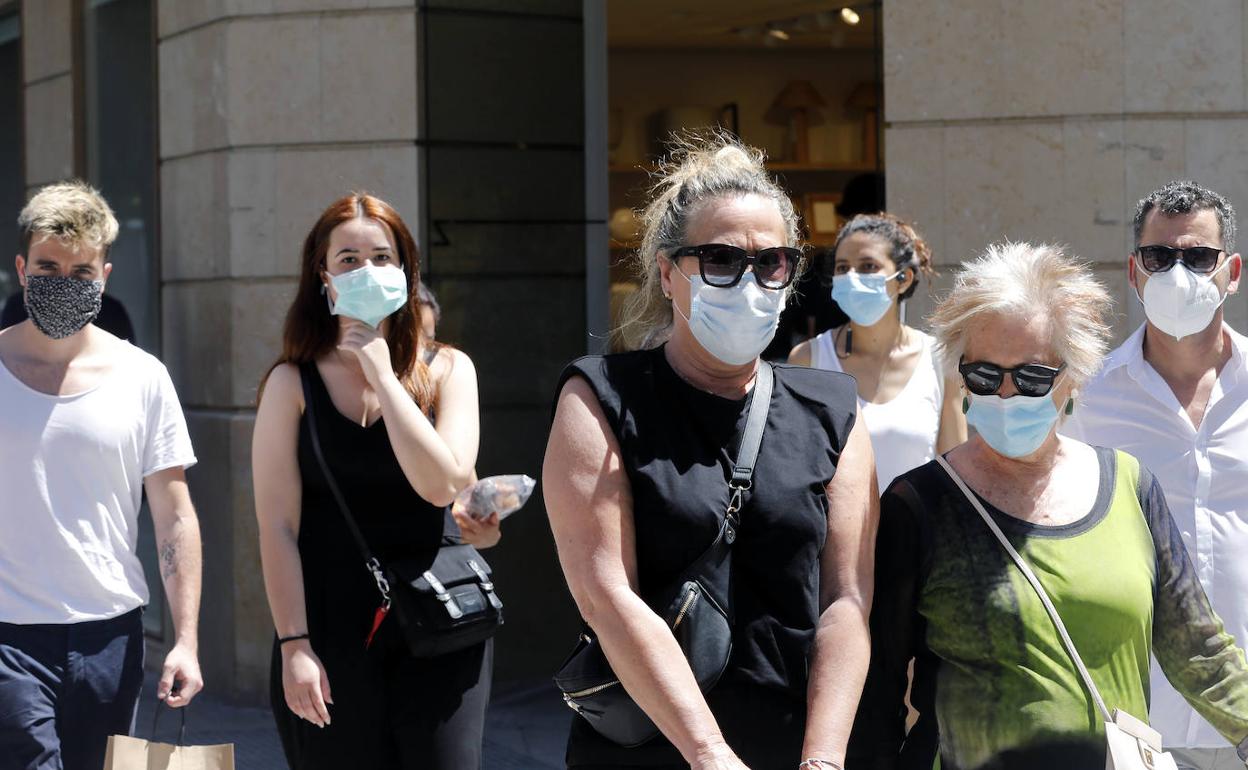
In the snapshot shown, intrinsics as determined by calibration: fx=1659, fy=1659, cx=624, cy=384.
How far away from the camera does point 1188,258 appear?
4070 mm

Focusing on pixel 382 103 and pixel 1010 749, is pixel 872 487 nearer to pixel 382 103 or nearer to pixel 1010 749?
pixel 1010 749

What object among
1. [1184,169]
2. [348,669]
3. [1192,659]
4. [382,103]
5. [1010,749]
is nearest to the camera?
[1010,749]

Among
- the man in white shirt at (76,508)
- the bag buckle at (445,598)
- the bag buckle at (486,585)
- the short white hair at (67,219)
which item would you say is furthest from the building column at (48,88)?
the bag buckle at (445,598)

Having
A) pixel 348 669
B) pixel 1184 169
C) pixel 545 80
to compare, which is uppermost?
pixel 545 80

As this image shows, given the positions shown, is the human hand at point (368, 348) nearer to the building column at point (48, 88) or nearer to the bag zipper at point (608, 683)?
the bag zipper at point (608, 683)

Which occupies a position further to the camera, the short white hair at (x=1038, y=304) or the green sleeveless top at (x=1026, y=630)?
the short white hair at (x=1038, y=304)

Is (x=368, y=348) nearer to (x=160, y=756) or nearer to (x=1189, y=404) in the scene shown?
(x=160, y=756)

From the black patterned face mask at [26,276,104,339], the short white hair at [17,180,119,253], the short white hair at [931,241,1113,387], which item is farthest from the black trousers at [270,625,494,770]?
the short white hair at [931,241,1113,387]

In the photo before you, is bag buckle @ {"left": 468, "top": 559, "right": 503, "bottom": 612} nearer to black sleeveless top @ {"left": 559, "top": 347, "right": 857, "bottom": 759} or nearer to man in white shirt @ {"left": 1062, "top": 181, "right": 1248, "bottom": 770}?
black sleeveless top @ {"left": 559, "top": 347, "right": 857, "bottom": 759}

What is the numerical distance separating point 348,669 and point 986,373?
1765mm

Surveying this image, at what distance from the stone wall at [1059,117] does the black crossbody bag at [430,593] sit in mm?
3193

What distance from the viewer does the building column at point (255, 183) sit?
7.83m

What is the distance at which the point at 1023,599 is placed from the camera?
115 inches

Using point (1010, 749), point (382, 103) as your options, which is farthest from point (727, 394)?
point (382, 103)
